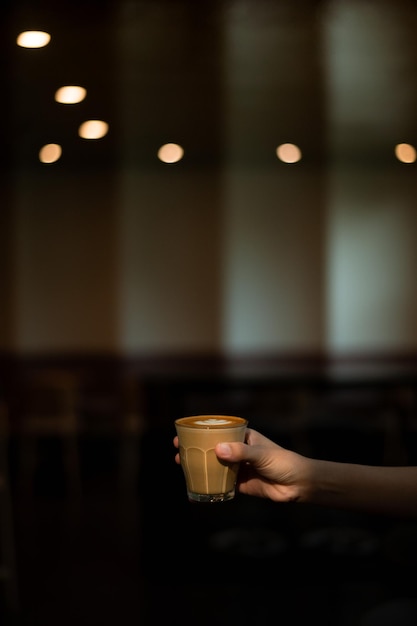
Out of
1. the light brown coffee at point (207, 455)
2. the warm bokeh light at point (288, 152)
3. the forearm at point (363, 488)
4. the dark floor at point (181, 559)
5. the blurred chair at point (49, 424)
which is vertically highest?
the warm bokeh light at point (288, 152)

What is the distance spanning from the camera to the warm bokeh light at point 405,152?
9.80 feet

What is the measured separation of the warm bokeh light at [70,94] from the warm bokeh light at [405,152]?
1241mm

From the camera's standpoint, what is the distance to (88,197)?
522 cm

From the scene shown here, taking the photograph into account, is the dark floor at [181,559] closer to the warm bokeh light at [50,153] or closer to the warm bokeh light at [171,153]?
the warm bokeh light at [50,153]

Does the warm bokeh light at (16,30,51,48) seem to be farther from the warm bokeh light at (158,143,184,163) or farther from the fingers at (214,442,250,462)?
the fingers at (214,442,250,462)

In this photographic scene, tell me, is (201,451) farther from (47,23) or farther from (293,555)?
(293,555)

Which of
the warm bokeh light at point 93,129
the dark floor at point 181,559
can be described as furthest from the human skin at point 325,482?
the warm bokeh light at point 93,129

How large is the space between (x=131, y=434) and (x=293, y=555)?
117 centimetres

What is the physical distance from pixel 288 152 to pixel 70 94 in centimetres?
229

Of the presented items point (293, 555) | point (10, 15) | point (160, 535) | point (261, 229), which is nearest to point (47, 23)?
point (10, 15)

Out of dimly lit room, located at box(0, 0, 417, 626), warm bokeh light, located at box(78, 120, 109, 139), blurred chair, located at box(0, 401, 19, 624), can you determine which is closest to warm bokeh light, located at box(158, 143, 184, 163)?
dimly lit room, located at box(0, 0, 417, 626)

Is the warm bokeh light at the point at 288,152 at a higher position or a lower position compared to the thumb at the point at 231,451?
higher

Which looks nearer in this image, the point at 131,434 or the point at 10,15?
the point at 10,15

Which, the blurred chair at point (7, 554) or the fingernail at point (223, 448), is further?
the blurred chair at point (7, 554)
